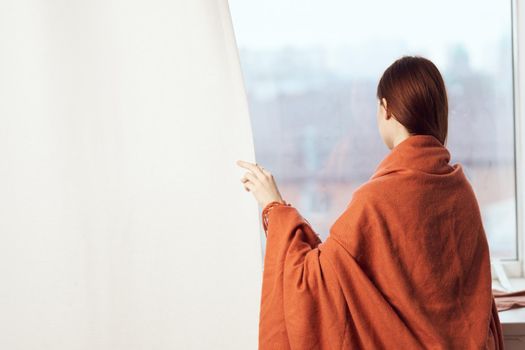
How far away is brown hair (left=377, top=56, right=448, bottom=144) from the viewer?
5.28 feet

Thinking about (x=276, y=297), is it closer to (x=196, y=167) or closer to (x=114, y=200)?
(x=196, y=167)

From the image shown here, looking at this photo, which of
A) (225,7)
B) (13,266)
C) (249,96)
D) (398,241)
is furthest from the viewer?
(249,96)

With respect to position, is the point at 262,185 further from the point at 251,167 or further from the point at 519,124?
the point at 519,124

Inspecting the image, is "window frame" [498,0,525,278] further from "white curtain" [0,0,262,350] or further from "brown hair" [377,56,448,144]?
"white curtain" [0,0,262,350]

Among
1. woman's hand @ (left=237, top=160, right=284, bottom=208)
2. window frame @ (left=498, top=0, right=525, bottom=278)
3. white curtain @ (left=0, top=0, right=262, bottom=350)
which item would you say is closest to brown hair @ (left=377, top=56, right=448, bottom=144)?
woman's hand @ (left=237, top=160, right=284, bottom=208)

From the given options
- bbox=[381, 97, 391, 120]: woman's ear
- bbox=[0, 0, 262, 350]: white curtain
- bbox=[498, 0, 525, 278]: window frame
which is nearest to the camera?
bbox=[381, 97, 391, 120]: woman's ear

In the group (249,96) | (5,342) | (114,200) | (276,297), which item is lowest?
(5,342)

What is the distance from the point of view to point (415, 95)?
1.61m

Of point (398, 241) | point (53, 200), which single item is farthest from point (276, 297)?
point (53, 200)

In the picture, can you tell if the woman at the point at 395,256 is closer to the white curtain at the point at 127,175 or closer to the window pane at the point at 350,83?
the white curtain at the point at 127,175

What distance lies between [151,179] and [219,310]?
16.0 inches

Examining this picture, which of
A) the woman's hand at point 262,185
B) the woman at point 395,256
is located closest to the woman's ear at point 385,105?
the woman at point 395,256

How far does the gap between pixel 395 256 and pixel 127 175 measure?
80 centimetres

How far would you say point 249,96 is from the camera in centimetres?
240
